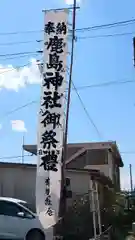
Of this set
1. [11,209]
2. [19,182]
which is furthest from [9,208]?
[19,182]

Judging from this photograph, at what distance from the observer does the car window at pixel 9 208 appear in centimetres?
1623

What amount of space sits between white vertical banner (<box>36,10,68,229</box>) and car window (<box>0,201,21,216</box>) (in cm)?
98

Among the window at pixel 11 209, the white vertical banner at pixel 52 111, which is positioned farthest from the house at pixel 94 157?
the window at pixel 11 209

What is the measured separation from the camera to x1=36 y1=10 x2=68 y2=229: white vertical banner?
1700 cm

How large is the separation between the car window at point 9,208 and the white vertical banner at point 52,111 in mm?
976

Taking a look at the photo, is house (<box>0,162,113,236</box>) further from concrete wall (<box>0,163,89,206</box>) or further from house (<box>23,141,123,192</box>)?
house (<box>23,141,123,192</box>)

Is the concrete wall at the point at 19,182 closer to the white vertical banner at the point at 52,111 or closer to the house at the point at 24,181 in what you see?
the house at the point at 24,181

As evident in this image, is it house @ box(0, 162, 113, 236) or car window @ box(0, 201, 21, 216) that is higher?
house @ box(0, 162, 113, 236)

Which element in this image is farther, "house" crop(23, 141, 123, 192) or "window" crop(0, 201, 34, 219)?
"house" crop(23, 141, 123, 192)

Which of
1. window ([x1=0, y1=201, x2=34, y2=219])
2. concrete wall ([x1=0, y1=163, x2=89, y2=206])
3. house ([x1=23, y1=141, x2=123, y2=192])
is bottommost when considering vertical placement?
window ([x1=0, y1=201, x2=34, y2=219])

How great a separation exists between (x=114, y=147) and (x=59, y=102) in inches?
781

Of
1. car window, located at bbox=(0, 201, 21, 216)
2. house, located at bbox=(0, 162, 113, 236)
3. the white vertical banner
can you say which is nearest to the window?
car window, located at bbox=(0, 201, 21, 216)

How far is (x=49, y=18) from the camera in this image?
17.4 metres

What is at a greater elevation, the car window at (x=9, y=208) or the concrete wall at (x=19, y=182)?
the concrete wall at (x=19, y=182)
